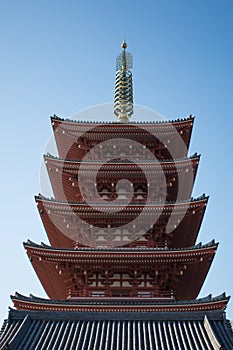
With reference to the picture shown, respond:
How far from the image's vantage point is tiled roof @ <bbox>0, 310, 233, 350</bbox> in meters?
16.9

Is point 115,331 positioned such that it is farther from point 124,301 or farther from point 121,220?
point 121,220

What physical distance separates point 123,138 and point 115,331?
13038 millimetres

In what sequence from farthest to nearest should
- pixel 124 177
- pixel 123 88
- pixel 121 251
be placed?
1. pixel 123 88
2. pixel 124 177
3. pixel 121 251

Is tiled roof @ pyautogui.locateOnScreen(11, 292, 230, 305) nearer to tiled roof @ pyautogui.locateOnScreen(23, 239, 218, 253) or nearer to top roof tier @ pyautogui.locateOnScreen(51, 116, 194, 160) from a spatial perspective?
tiled roof @ pyautogui.locateOnScreen(23, 239, 218, 253)

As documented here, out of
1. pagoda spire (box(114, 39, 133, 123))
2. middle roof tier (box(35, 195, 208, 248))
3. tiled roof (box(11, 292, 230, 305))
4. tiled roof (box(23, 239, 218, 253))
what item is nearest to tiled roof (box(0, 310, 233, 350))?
tiled roof (box(11, 292, 230, 305))

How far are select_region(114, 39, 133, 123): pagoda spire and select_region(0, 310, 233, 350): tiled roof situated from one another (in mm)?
15061

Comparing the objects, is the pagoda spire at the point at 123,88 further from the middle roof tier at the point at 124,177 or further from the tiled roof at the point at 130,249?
the tiled roof at the point at 130,249

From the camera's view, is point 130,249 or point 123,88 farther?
point 123,88

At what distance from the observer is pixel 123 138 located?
28312 millimetres

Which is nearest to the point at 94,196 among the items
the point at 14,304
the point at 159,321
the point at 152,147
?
the point at 152,147

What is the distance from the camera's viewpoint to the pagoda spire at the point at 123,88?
32.4 metres

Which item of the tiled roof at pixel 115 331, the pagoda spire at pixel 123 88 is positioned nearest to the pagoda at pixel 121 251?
the tiled roof at pixel 115 331

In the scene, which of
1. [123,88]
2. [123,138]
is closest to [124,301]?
[123,138]

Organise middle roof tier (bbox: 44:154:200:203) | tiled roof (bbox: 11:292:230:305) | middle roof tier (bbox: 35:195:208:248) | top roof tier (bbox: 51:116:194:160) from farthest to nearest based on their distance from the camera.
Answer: top roof tier (bbox: 51:116:194:160), middle roof tier (bbox: 44:154:200:203), middle roof tier (bbox: 35:195:208:248), tiled roof (bbox: 11:292:230:305)
